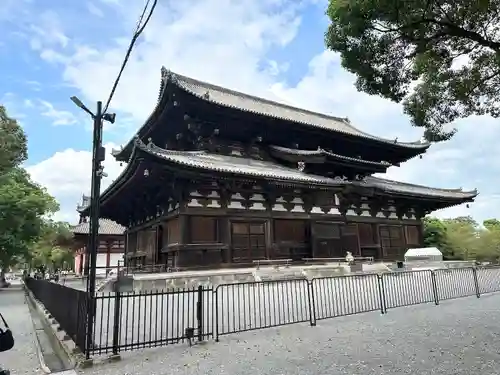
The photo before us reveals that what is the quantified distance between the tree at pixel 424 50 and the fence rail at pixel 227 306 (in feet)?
15.6

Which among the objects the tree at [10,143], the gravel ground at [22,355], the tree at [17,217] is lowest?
the gravel ground at [22,355]

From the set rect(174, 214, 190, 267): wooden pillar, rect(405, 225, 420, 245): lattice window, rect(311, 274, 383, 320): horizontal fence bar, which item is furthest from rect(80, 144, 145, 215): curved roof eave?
rect(405, 225, 420, 245): lattice window

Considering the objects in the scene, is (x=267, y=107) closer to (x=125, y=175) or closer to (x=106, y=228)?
(x=125, y=175)

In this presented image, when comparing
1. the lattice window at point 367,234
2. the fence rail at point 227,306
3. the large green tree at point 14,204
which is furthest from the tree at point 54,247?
the lattice window at point 367,234

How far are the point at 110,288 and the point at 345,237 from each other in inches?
467

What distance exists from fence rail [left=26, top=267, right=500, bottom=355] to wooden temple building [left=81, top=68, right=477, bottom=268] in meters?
5.07

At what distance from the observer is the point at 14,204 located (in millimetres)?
22953

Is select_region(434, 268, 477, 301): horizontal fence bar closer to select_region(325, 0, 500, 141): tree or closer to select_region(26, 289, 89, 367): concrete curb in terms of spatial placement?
select_region(325, 0, 500, 141): tree

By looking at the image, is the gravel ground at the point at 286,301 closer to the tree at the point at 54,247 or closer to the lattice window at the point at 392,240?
the lattice window at the point at 392,240

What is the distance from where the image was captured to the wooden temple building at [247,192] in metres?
15.9

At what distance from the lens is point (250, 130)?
19.7 metres

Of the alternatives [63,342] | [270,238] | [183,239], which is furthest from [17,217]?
[63,342]

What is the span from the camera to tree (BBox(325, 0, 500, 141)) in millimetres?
7020

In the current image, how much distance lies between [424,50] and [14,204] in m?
23.8
